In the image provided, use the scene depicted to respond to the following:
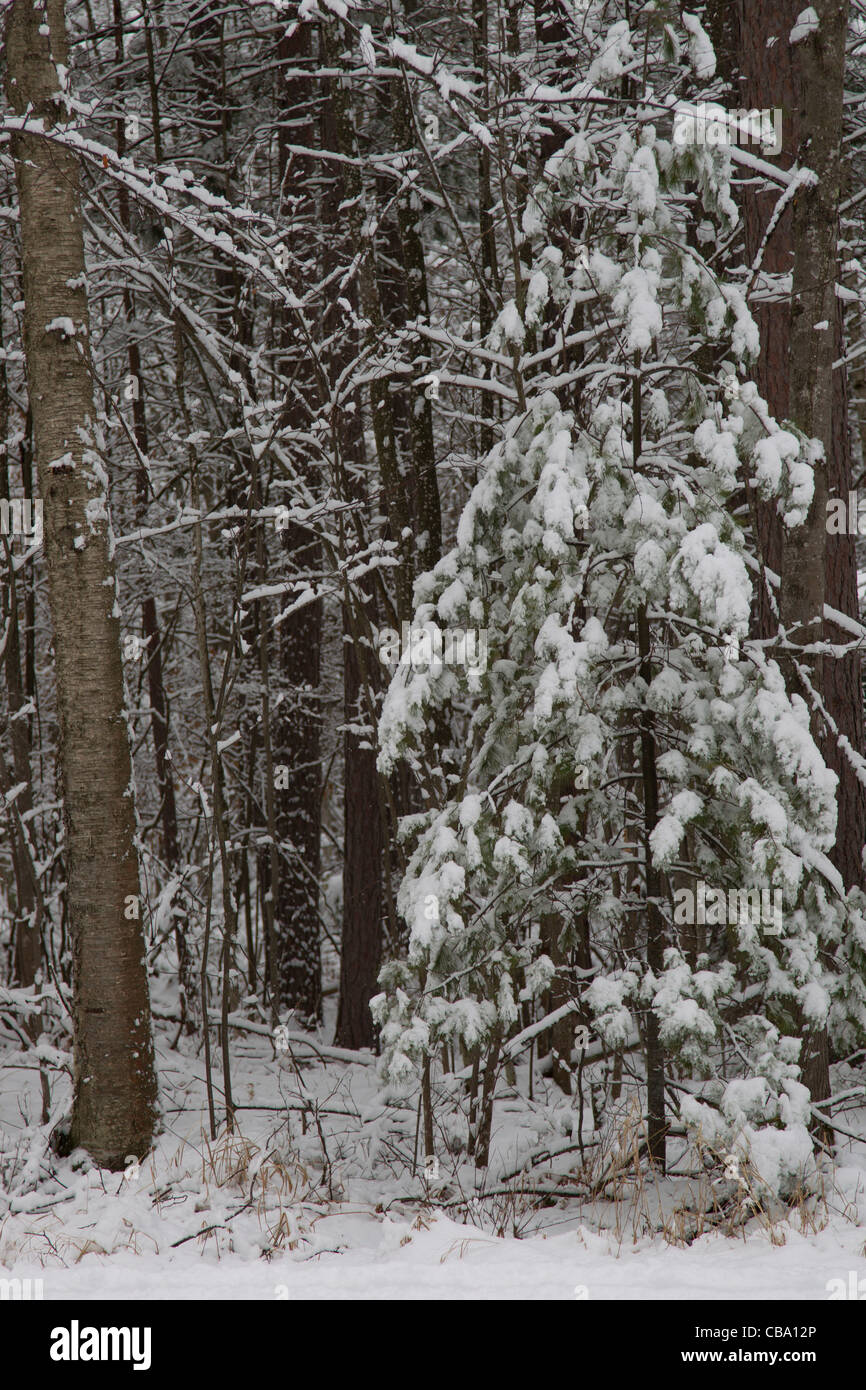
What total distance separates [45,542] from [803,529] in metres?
3.49

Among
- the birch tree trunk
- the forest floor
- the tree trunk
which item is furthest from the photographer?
the birch tree trunk

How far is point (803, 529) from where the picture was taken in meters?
5.13

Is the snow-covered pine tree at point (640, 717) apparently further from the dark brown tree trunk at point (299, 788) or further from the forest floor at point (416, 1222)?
the dark brown tree trunk at point (299, 788)

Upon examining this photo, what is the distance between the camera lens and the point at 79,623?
17.6 feet

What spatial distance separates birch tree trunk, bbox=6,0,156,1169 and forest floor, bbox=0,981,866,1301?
15.2 inches

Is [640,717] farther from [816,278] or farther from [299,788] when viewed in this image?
[299,788]

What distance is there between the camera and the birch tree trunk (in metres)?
5.30

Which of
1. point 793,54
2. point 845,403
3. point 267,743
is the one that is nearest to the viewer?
point 793,54

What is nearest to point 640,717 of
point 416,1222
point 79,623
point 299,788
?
point 416,1222

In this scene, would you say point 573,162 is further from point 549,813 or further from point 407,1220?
point 407,1220

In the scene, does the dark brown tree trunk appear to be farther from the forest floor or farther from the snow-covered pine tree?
the snow-covered pine tree

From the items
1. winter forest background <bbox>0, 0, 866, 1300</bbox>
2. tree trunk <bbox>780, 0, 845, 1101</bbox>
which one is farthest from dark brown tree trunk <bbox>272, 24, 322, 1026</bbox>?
tree trunk <bbox>780, 0, 845, 1101</bbox>

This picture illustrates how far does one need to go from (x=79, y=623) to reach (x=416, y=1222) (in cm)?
303
